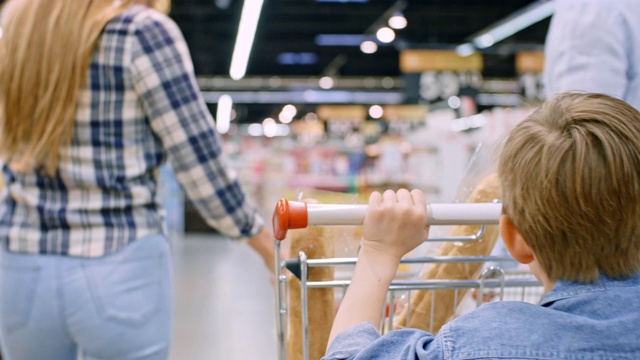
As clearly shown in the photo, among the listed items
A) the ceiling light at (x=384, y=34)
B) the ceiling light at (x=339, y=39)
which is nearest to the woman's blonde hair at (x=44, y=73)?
the ceiling light at (x=384, y=34)

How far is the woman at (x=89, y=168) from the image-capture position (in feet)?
4.51

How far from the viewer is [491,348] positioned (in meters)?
0.90

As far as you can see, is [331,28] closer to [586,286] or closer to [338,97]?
A: [338,97]

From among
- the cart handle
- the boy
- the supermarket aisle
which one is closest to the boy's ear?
the boy

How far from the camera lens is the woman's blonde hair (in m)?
1.42

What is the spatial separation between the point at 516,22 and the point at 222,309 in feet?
33.6

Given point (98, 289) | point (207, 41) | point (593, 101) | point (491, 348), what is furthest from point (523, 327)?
point (207, 41)

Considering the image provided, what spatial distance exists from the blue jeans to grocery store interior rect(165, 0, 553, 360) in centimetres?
37

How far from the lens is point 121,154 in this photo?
144cm

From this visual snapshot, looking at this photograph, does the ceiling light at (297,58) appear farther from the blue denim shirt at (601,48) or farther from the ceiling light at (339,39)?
the blue denim shirt at (601,48)

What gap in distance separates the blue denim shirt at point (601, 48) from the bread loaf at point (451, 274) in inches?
18.5

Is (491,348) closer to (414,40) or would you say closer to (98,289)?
(98,289)

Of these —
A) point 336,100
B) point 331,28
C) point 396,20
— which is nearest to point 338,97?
point 336,100

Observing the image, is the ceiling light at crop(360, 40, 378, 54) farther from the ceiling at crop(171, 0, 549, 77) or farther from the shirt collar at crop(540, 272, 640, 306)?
the shirt collar at crop(540, 272, 640, 306)
